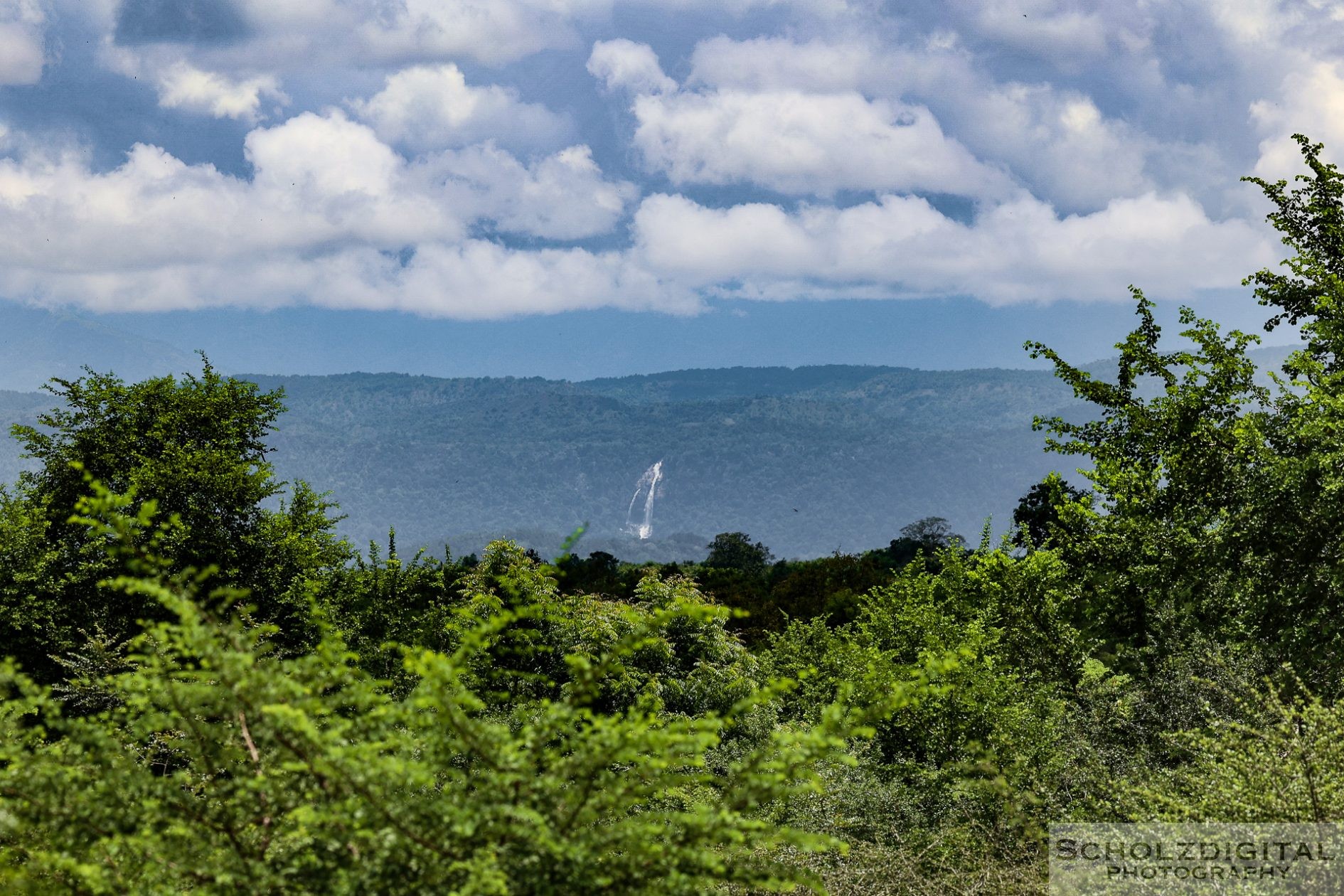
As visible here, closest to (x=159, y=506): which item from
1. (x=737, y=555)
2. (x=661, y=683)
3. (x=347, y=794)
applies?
(x=661, y=683)

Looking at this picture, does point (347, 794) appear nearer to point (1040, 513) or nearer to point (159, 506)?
point (159, 506)

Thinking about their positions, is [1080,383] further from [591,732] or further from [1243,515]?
[591,732]

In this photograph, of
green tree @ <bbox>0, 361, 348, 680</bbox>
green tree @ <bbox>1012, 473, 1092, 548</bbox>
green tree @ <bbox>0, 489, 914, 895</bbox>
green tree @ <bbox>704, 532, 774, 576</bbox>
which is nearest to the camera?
green tree @ <bbox>0, 489, 914, 895</bbox>

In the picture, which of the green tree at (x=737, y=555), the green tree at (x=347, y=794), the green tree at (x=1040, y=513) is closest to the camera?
the green tree at (x=347, y=794)

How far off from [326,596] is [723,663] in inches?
405

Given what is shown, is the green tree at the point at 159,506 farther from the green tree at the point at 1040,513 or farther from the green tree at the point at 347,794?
the green tree at the point at 347,794

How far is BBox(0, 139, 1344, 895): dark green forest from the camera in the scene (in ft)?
17.6

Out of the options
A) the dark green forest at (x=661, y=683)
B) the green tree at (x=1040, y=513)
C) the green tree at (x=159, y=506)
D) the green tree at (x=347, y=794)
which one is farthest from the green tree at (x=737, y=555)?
the green tree at (x=347, y=794)

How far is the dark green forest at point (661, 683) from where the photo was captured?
211 inches

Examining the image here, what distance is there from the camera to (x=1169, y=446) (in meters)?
17.0

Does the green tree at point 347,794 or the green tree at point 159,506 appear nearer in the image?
the green tree at point 347,794

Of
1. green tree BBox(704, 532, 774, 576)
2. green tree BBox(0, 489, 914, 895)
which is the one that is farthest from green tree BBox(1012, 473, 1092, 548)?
green tree BBox(704, 532, 774, 576)

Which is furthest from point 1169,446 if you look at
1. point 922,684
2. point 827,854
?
point 922,684

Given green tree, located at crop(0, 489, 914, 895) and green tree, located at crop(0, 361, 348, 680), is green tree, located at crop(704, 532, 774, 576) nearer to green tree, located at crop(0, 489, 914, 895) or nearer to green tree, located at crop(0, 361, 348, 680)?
green tree, located at crop(0, 361, 348, 680)
